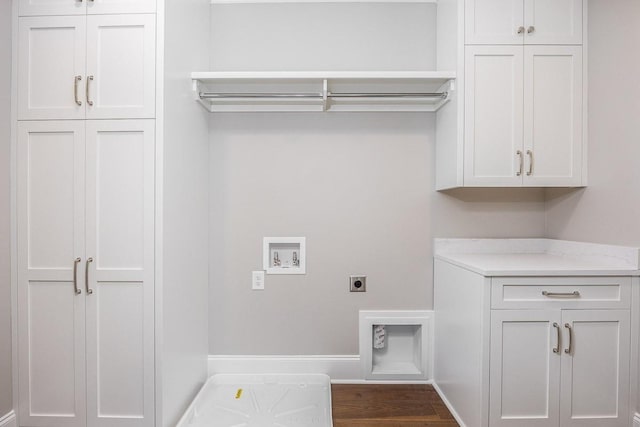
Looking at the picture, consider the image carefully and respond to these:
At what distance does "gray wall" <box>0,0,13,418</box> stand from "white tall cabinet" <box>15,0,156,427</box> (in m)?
0.05

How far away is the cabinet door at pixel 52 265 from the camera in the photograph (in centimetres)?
174

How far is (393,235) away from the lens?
7.76 feet

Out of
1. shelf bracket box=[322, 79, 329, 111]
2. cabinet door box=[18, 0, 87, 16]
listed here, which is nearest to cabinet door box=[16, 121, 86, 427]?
cabinet door box=[18, 0, 87, 16]

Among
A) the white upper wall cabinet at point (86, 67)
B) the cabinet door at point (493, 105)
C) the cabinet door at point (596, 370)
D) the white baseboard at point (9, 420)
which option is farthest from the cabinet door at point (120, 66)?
the cabinet door at point (596, 370)

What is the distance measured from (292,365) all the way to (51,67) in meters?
2.19

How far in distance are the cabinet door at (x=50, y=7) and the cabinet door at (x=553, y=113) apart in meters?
2.38

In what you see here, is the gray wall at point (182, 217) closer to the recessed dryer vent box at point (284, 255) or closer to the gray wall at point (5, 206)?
the recessed dryer vent box at point (284, 255)

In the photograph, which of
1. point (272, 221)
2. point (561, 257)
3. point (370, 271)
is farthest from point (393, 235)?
point (561, 257)

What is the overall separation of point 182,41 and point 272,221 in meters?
1.18

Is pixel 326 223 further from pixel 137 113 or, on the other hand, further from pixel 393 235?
pixel 137 113

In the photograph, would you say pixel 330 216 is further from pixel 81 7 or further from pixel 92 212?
pixel 81 7

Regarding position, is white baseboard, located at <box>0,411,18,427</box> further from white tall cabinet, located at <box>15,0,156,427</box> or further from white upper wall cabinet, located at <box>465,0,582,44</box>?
white upper wall cabinet, located at <box>465,0,582,44</box>

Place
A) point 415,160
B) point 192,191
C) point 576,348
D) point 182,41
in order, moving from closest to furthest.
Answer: point 576,348 < point 182,41 < point 192,191 < point 415,160

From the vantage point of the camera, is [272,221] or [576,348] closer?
[576,348]
